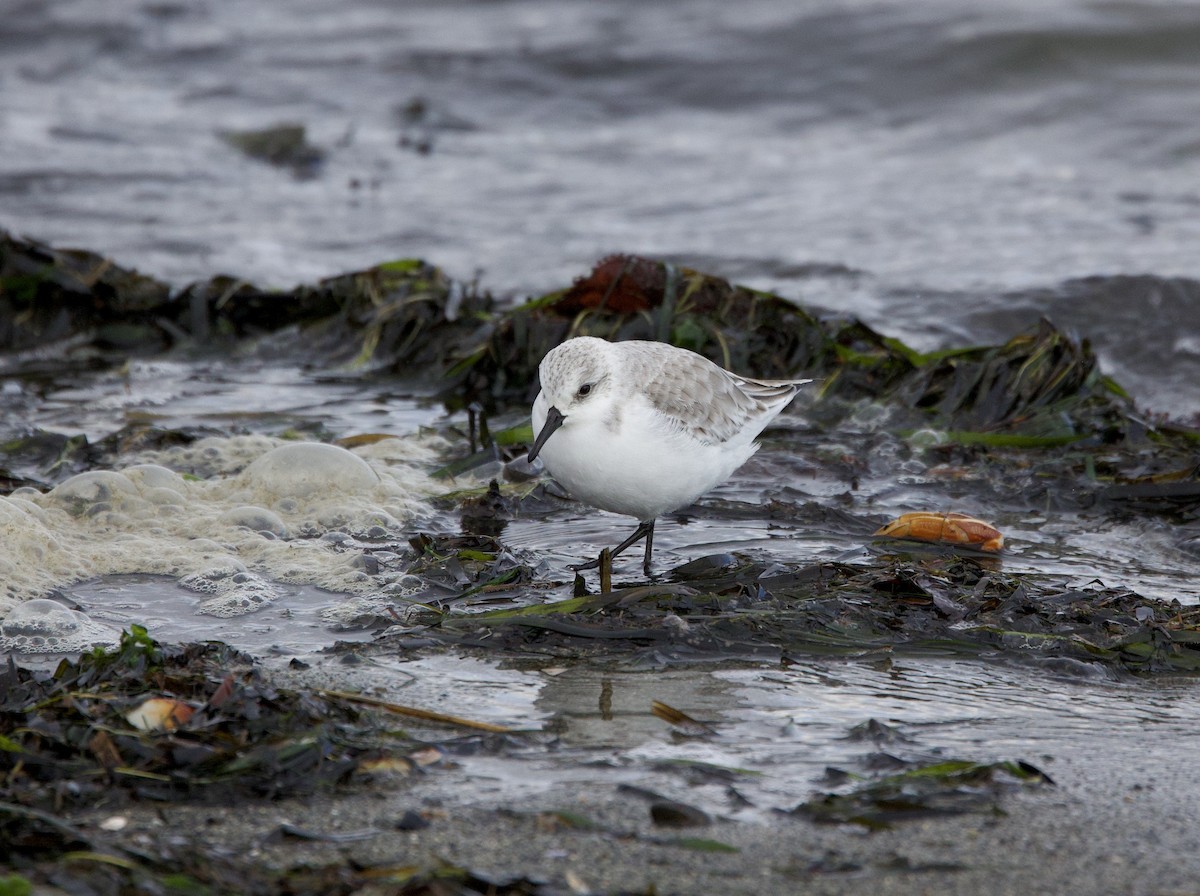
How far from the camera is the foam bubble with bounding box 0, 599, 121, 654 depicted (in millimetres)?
3604

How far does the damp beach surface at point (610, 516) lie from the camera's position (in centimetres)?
265

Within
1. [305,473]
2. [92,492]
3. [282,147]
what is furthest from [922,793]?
[282,147]

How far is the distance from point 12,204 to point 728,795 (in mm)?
9121

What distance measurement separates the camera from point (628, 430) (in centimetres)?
405

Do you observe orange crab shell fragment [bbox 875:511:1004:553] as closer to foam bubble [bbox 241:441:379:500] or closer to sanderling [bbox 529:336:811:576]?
sanderling [bbox 529:336:811:576]

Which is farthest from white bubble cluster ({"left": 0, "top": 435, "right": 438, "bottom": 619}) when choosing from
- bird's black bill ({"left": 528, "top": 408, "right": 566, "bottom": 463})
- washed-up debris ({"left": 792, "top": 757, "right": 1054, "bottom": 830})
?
washed-up debris ({"left": 792, "top": 757, "right": 1054, "bottom": 830})

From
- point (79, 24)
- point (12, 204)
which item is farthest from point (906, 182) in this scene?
point (79, 24)

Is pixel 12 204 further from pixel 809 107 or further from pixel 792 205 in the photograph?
pixel 809 107

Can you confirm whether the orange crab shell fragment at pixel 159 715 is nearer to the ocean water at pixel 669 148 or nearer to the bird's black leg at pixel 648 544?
the bird's black leg at pixel 648 544

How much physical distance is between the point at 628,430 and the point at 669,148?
26.8 ft

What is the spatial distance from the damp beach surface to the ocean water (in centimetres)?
6

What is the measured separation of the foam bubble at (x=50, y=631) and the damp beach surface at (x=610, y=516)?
15mm

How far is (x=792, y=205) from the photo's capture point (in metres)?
10.1

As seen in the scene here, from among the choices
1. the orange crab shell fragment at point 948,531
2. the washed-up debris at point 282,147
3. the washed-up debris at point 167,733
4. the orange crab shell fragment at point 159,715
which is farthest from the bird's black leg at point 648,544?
the washed-up debris at point 282,147
